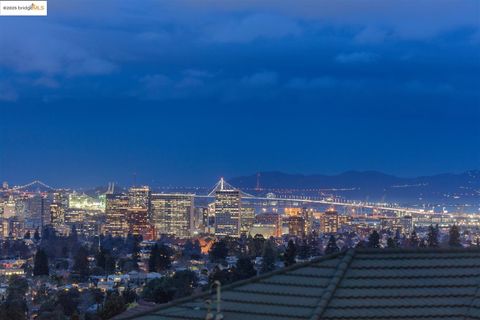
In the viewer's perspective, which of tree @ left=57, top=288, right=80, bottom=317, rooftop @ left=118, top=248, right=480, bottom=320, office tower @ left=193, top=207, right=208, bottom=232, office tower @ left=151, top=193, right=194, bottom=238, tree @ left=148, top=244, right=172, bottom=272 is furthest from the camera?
office tower @ left=193, top=207, right=208, bottom=232

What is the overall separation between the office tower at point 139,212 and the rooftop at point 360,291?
4524 cm

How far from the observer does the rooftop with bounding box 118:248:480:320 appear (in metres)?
2.96

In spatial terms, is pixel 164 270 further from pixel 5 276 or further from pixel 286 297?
pixel 286 297

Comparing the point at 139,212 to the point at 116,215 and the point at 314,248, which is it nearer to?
the point at 116,215

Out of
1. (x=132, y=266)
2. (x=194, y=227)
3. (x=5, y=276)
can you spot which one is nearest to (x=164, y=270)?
(x=132, y=266)

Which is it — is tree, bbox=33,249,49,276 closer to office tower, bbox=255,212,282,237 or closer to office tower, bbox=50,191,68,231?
office tower, bbox=255,212,282,237

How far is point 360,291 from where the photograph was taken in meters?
3.07

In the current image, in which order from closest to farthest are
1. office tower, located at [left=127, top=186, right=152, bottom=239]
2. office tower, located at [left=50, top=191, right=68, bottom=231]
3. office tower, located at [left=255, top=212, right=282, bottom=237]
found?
1. office tower, located at [left=255, top=212, right=282, bottom=237]
2. office tower, located at [left=127, top=186, right=152, bottom=239]
3. office tower, located at [left=50, top=191, right=68, bottom=231]

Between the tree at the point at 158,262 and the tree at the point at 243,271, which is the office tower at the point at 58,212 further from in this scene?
the tree at the point at 243,271

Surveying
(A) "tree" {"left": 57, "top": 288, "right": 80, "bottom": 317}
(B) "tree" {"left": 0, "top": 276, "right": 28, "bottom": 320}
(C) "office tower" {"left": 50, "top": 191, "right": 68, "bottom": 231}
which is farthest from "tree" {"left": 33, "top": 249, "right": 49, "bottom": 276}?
(C) "office tower" {"left": 50, "top": 191, "right": 68, "bottom": 231}

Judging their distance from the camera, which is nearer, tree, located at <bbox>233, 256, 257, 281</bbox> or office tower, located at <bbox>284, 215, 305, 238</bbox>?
tree, located at <bbox>233, 256, 257, 281</bbox>

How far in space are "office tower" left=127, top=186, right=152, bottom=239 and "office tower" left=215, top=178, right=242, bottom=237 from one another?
4439 millimetres

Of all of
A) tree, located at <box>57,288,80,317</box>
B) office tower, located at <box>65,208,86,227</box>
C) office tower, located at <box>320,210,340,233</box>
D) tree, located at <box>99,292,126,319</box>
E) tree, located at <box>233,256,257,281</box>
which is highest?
office tower, located at <box>65,208,86,227</box>

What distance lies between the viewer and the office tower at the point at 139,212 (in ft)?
167
